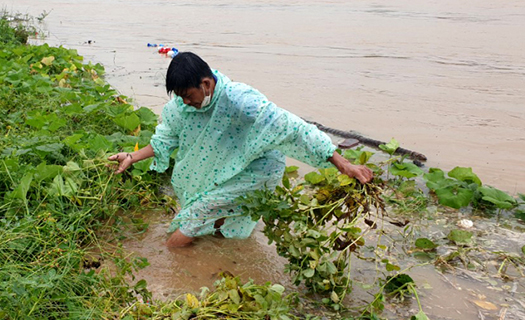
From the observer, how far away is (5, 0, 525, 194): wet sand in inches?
203

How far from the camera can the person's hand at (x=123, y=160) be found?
2.94 metres

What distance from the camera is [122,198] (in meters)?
3.34

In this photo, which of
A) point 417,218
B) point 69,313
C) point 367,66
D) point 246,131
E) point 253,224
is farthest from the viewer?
point 367,66

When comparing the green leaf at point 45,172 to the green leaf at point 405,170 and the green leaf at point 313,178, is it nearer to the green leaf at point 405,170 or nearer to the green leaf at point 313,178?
the green leaf at point 313,178

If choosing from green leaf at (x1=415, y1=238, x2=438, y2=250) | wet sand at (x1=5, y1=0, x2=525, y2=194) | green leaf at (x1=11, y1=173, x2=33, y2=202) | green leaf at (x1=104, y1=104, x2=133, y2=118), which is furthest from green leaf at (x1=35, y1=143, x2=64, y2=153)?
green leaf at (x1=415, y1=238, x2=438, y2=250)

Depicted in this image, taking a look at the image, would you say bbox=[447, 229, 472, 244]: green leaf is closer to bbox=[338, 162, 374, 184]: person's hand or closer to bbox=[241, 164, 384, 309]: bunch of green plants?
bbox=[241, 164, 384, 309]: bunch of green plants

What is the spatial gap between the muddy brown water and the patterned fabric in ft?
0.96

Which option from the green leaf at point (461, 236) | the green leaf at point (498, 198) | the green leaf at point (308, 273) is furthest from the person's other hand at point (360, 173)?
→ the green leaf at point (498, 198)

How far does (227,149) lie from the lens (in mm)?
2891

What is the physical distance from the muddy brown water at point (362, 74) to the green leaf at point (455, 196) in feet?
0.47

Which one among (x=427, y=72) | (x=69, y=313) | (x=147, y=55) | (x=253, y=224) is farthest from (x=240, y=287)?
(x=147, y=55)

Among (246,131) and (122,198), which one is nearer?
(246,131)

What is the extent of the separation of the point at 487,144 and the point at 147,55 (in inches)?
240

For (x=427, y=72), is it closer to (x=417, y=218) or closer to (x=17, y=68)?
(x=417, y=218)
